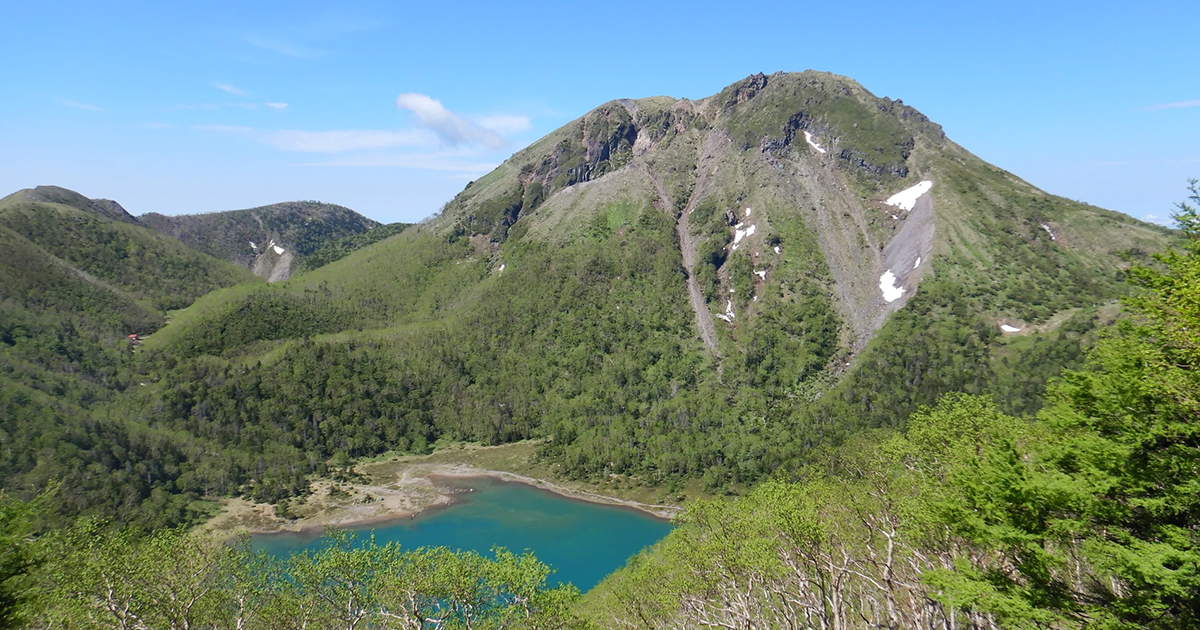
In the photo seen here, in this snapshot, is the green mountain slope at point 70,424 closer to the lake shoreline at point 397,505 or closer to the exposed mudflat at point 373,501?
the exposed mudflat at point 373,501

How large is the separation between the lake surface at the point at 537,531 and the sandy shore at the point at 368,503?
3.32m

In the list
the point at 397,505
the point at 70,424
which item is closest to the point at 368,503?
the point at 397,505

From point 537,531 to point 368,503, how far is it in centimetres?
4863

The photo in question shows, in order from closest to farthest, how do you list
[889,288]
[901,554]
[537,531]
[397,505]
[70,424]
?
[901,554] → [537,531] → [70,424] → [397,505] → [889,288]

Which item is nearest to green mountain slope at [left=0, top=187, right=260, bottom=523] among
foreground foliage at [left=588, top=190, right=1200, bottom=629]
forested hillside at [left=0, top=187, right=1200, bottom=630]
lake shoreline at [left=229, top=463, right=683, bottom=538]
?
lake shoreline at [left=229, top=463, right=683, bottom=538]

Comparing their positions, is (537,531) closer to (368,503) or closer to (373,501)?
(373,501)

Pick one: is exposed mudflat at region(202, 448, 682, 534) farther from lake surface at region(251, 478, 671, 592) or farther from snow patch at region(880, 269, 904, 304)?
snow patch at region(880, 269, 904, 304)

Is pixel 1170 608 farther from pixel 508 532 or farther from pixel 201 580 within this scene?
pixel 508 532

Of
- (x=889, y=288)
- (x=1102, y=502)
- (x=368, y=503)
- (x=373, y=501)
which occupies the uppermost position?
(x=889, y=288)

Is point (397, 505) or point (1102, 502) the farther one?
point (397, 505)

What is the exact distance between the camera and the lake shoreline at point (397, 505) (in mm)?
133625

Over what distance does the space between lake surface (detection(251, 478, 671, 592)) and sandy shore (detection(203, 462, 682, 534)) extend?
332 centimetres

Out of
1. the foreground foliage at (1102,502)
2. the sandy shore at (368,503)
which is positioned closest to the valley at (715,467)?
the foreground foliage at (1102,502)

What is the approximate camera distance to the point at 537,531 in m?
126
